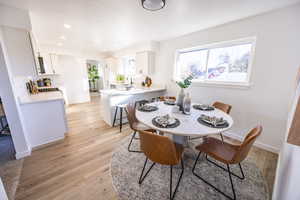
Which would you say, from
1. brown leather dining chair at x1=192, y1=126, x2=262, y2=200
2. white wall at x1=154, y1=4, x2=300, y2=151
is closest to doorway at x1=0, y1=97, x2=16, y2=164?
brown leather dining chair at x1=192, y1=126, x2=262, y2=200

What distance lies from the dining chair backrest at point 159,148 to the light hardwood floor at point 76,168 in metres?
0.68

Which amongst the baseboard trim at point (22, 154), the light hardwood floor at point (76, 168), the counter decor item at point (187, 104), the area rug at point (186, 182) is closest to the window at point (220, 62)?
the counter decor item at point (187, 104)

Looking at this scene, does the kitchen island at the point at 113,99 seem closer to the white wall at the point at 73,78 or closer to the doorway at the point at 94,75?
the white wall at the point at 73,78

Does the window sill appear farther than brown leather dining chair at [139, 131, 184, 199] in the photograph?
Yes

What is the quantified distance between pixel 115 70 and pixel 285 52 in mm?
5499

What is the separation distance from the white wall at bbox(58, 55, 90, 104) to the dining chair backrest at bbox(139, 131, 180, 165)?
17.3 feet

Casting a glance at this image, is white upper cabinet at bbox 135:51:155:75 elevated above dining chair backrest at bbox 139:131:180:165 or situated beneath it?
elevated above

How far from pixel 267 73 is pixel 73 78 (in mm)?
6278

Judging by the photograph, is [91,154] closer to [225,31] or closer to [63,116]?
[63,116]

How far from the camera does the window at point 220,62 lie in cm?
234

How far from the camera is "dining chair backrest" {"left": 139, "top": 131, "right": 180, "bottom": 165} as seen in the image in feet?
3.63

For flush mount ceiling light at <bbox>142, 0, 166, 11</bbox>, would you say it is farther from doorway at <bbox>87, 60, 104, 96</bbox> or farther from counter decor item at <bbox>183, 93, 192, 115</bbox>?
doorway at <bbox>87, 60, 104, 96</bbox>

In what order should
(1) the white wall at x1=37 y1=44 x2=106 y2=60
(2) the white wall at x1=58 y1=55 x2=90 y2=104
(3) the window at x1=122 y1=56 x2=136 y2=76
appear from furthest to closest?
1. (3) the window at x1=122 y1=56 x2=136 y2=76
2. (2) the white wall at x1=58 y1=55 x2=90 y2=104
3. (1) the white wall at x1=37 y1=44 x2=106 y2=60

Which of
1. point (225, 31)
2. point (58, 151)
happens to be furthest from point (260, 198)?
point (58, 151)
